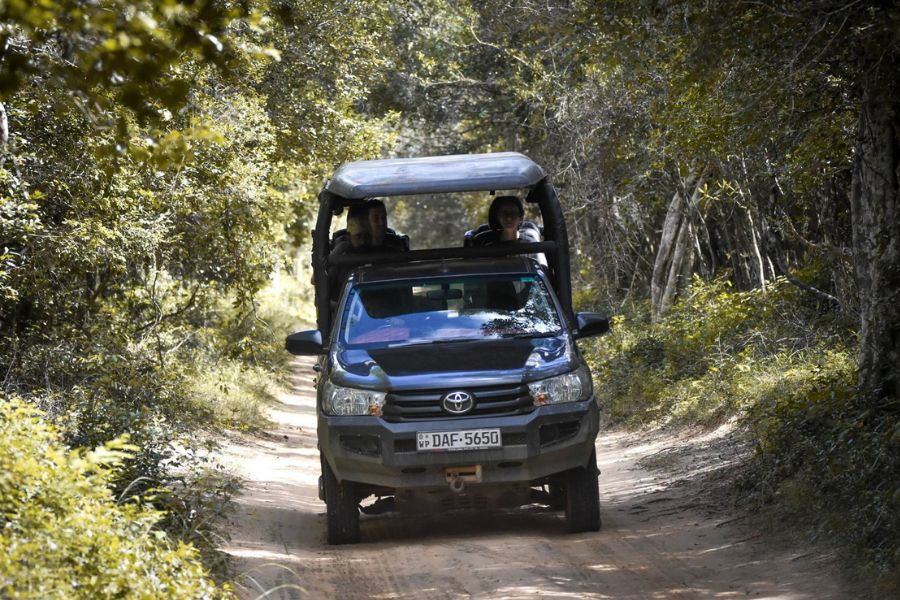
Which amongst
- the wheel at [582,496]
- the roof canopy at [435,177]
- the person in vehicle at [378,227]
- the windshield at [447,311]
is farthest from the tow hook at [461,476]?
the person in vehicle at [378,227]

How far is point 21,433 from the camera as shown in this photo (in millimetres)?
6090

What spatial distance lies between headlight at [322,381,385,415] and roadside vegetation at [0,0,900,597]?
33.5 inches

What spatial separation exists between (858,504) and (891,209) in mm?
2465

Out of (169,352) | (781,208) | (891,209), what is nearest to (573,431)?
(891,209)

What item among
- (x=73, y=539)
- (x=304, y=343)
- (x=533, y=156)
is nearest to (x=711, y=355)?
(x=304, y=343)

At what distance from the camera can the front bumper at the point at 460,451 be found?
306 inches

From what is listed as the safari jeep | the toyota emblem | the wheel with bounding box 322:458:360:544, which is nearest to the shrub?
the safari jeep

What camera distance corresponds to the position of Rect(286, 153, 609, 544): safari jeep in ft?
25.7

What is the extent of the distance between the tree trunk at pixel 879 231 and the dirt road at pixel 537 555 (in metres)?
1.48

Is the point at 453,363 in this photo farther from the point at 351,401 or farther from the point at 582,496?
the point at 582,496

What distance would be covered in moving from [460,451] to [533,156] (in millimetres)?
A: 17740

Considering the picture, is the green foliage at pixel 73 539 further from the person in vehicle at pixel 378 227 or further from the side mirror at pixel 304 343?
the person in vehicle at pixel 378 227

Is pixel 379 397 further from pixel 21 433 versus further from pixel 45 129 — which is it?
pixel 45 129

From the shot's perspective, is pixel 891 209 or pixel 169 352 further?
pixel 169 352
